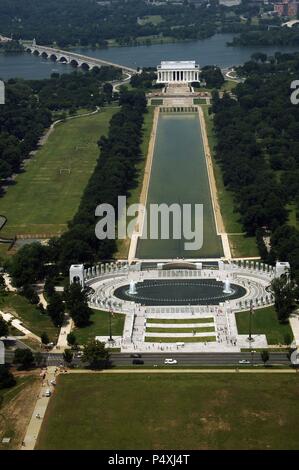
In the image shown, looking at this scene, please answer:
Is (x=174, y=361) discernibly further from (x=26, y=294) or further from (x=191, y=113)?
(x=191, y=113)

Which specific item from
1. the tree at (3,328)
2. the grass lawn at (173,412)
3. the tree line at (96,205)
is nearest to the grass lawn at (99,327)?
the tree at (3,328)

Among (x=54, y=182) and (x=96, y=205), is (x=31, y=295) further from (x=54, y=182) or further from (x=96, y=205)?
(x=54, y=182)

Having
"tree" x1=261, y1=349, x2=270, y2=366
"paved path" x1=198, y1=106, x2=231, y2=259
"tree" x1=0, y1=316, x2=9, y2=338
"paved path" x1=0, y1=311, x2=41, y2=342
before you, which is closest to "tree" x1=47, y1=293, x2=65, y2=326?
"paved path" x1=0, y1=311, x2=41, y2=342

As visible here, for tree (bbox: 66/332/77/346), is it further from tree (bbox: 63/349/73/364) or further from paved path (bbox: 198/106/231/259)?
paved path (bbox: 198/106/231/259)

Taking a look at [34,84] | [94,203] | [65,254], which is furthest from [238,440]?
[34,84]

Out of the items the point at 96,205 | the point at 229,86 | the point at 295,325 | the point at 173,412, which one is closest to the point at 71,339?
the point at 173,412

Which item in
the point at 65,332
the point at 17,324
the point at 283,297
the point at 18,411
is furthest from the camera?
the point at 17,324
